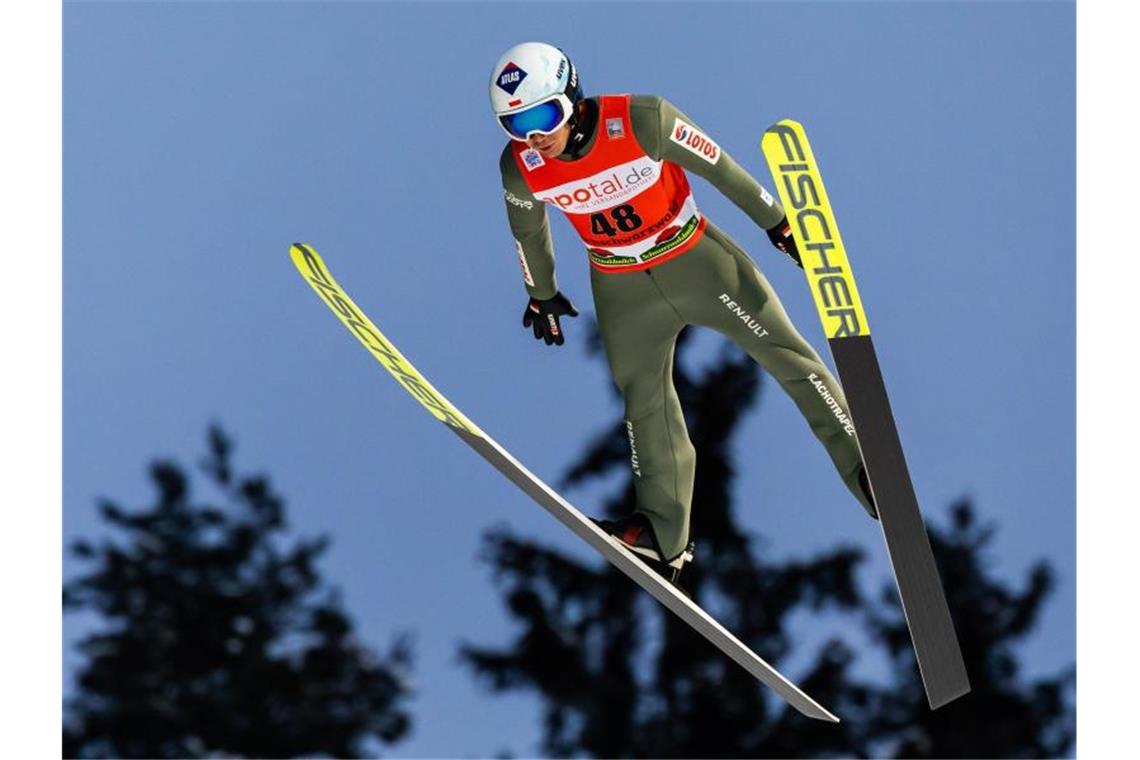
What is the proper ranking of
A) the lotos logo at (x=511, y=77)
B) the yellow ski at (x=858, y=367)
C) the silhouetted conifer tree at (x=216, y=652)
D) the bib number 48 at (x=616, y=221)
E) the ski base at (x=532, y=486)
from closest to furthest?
the yellow ski at (x=858, y=367)
the lotos logo at (x=511, y=77)
the bib number 48 at (x=616, y=221)
the ski base at (x=532, y=486)
the silhouetted conifer tree at (x=216, y=652)

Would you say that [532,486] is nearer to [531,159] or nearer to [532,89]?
[531,159]

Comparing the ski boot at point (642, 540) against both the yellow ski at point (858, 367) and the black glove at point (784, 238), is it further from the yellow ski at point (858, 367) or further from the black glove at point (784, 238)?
the black glove at point (784, 238)

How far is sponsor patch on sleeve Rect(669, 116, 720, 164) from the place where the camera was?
5.41m

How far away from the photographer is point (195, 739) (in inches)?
538

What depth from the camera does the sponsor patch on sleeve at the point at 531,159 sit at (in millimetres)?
5508

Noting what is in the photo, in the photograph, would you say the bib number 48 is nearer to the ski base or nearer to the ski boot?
the ski base

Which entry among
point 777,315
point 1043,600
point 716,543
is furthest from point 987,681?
point 777,315

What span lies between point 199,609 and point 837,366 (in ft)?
35.6

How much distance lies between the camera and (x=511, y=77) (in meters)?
5.29

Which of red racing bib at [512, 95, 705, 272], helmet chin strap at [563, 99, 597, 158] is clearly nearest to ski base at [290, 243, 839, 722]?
red racing bib at [512, 95, 705, 272]

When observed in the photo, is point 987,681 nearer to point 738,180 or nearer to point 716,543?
point 716,543

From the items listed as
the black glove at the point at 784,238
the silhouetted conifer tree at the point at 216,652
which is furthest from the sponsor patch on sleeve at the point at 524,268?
the silhouetted conifer tree at the point at 216,652

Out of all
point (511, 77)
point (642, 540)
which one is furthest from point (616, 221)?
point (642, 540)

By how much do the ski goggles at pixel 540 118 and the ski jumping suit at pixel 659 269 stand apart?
0.48 feet
